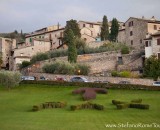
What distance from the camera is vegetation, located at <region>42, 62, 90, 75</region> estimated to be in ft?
215

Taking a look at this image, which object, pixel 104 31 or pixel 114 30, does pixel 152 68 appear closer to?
pixel 114 30

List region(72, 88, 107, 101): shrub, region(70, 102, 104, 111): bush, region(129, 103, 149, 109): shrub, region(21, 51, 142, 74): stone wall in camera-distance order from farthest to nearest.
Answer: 1. region(21, 51, 142, 74): stone wall
2. region(72, 88, 107, 101): shrub
3. region(70, 102, 104, 111): bush
4. region(129, 103, 149, 109): shrub

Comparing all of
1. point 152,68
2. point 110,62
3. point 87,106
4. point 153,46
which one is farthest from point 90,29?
point 87,106

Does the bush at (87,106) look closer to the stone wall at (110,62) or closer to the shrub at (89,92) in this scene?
the shrub at (89,92)

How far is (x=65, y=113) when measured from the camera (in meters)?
33.3

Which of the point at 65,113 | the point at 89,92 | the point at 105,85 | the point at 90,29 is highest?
the point at 90,29

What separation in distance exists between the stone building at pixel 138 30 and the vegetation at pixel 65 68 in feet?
71.6

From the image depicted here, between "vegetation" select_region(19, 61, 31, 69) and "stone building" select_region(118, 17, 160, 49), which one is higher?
"stone building" select_region(118, 17, 160, 49)

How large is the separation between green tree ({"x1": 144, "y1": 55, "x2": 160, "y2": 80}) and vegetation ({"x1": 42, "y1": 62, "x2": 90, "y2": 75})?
37.2 ft

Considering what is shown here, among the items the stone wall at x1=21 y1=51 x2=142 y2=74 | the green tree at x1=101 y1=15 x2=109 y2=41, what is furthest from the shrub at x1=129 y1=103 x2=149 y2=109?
the green tree at x1=101 y1=15 x2=109 y2=41

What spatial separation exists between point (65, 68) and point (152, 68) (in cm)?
1530

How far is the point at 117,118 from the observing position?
29484 millimetres

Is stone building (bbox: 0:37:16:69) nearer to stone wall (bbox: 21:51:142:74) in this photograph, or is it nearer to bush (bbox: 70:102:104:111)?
stone wall (bbox: 21:51:142:74)

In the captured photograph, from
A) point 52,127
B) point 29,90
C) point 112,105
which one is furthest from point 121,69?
point 52,127
